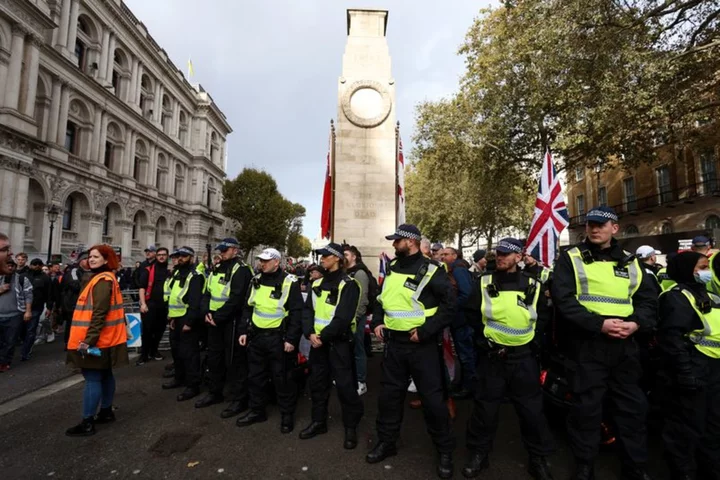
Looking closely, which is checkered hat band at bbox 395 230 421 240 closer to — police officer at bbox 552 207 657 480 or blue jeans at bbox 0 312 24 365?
police officer at bbox 552 207 657 480

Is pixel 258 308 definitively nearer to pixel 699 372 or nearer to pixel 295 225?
pixel 699 372

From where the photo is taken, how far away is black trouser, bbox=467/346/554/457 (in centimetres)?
307

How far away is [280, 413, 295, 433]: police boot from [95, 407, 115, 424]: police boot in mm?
1969

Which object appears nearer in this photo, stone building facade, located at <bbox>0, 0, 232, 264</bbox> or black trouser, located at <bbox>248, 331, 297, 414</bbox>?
black trouser, located at <bbox>248, 331, 297, 414</bbox>

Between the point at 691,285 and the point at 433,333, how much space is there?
2.12m

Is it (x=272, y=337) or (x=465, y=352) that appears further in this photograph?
(x=465, y=352)

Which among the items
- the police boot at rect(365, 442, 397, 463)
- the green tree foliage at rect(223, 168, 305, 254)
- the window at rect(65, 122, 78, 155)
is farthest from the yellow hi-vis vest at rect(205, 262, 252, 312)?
the green tree foliage at rect(223, 168, 305, 254)

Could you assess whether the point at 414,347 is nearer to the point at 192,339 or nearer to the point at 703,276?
the point at 703,276

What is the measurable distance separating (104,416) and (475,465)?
3.99 metres

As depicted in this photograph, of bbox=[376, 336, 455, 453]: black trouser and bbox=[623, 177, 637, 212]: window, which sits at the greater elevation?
bbox=[623, 177, 637, 212]: window

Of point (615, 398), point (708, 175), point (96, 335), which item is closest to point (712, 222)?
point (708, 175)

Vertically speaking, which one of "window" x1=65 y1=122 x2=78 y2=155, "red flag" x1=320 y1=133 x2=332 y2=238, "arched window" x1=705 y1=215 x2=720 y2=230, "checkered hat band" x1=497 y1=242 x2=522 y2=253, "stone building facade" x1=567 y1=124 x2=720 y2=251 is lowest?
"checkered hat band" x1=497 y1=242 x2=522 y2=253

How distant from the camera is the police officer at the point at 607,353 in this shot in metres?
2.90

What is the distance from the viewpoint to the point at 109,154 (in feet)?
106
